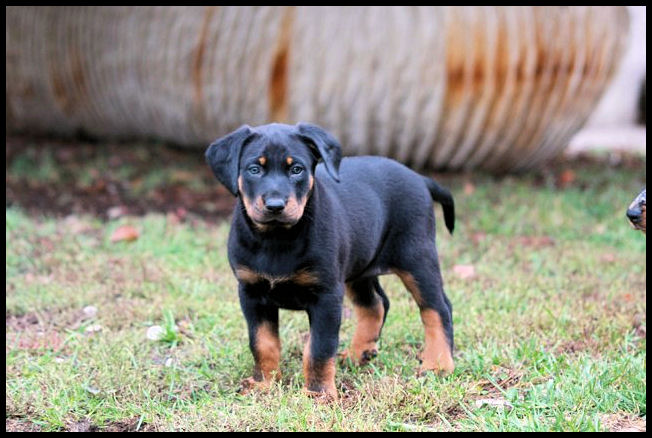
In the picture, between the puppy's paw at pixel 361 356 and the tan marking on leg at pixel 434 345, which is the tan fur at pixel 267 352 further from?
the tan marking on leg at pixel 434 345

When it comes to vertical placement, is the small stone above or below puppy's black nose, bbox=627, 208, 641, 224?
below

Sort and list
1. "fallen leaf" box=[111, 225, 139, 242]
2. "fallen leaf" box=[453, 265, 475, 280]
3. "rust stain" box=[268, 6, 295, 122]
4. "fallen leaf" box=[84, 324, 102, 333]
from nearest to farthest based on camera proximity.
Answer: "fallen leaf" box=[84, 324, 102, 333] < "fallen leaf" box=[453, 265, 475, 280] < "fallen leaf" box=[111, 225, 139, 242] < "rust stain" box=[268, 6, 295, 122]

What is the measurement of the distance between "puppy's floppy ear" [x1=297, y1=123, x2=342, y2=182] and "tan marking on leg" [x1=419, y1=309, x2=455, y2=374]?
33.0 inches

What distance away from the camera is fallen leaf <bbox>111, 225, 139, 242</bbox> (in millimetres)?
6176

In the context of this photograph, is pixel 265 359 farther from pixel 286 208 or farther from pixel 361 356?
pixel 286 208

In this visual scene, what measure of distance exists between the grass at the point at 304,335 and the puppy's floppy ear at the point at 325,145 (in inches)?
35.6

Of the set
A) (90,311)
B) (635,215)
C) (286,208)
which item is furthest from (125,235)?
Answer: (635,215)

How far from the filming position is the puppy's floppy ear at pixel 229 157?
3445 millimetres

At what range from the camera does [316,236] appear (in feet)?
11.6

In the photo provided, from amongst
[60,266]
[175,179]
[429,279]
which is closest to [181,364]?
[429,279]

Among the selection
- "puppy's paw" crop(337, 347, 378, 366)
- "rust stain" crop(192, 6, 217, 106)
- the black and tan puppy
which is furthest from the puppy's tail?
"rust stain" crop(192, 6, 217, 106)

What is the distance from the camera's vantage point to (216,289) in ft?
16.7

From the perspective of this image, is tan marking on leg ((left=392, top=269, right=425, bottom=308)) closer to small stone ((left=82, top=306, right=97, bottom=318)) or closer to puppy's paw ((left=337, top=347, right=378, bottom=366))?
puppy's paw ((left=337, top=347, right=378, bottom=366))

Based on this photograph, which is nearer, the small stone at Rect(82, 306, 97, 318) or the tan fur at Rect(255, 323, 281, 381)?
the tan fur at Rect(255, 323, 281, 381)
